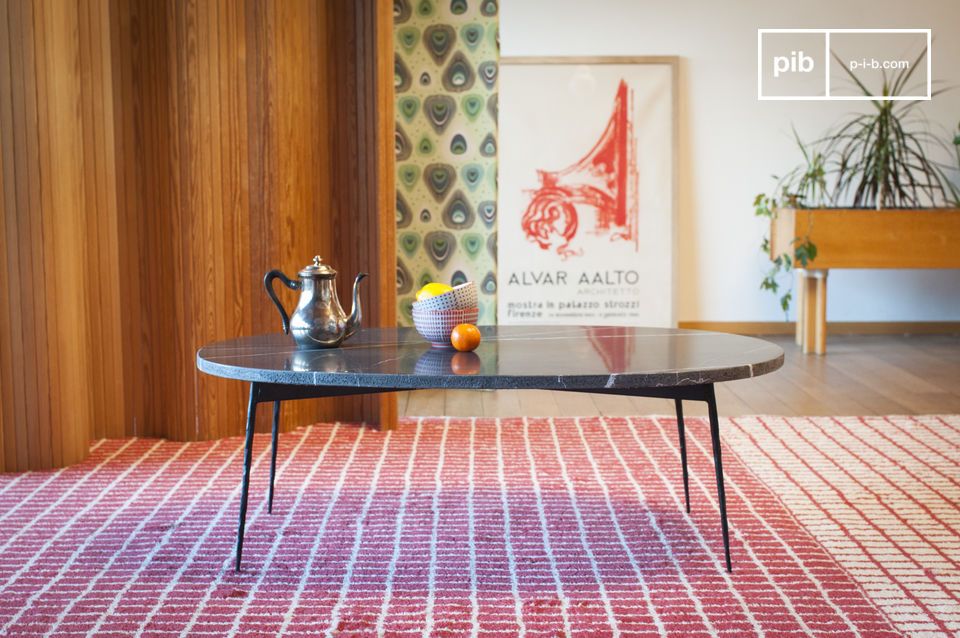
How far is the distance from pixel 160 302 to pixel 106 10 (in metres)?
1.01

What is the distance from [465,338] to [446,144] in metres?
2.44

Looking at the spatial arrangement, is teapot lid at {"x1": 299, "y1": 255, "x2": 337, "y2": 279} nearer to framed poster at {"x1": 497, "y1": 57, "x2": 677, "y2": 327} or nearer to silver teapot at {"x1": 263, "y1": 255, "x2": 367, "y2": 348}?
silver teapot at {"x1": 263, "y1": 255, "x2": 367, "y2": 348}

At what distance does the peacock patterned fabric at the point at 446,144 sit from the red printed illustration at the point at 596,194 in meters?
1.74

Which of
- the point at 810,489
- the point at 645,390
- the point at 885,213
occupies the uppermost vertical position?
the point at 885,213

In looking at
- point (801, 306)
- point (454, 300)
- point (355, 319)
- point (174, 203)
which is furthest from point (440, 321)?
point (801, 306)

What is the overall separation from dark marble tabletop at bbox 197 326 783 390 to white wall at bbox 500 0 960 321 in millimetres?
3898

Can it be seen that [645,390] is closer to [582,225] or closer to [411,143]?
[411,143]

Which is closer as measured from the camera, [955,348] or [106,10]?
[106,10]

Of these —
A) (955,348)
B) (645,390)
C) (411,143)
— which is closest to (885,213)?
(955,348)

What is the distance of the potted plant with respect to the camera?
5867 mm

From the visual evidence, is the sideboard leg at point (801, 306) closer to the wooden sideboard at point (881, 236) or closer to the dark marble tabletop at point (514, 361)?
the wooden sideboard at point (881, 236)

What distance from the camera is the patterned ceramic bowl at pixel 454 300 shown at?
257 centimetres

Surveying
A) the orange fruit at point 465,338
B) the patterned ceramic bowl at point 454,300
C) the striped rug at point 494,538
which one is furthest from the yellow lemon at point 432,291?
the striped rug at point 494,538

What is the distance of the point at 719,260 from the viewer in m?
6.66
